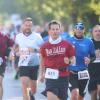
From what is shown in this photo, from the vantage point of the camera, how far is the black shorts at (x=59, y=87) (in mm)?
11961

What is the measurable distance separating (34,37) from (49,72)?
102 inches

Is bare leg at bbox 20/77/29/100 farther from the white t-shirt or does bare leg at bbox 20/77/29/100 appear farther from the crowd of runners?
the white t-shirt

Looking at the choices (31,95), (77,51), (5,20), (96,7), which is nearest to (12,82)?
(31,95)

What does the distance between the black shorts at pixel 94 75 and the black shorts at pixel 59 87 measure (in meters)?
2.60

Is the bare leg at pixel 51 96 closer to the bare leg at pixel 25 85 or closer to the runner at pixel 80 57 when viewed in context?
the runner at pixel 80 57

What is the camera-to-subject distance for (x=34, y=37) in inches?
574

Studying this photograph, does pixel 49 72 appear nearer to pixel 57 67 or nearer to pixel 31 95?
pixel 57 67

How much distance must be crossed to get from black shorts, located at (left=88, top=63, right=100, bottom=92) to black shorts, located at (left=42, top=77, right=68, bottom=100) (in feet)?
8.52

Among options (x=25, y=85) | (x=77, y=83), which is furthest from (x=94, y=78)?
(x=25, y=85)

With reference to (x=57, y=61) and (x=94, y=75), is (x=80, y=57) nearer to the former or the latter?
(x=94, y=75)

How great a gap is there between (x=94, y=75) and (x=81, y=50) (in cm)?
132

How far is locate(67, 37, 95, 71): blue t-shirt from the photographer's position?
13500 mm

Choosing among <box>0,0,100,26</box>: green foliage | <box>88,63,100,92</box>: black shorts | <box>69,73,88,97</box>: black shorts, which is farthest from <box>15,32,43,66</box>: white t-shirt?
<box>0,0,100,26</box>: green foliage

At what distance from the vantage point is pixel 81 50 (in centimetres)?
1351
